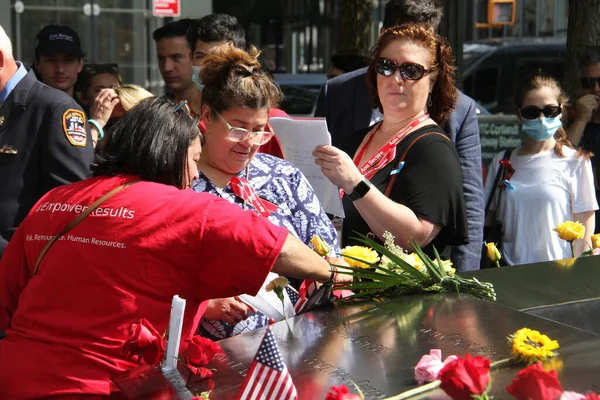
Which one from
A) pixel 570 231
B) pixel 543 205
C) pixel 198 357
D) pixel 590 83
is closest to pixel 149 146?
pixel 198 357

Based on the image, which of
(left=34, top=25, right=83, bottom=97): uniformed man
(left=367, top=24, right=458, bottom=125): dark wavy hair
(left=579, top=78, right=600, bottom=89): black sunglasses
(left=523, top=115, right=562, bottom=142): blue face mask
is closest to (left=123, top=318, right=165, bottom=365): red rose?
(left=367, top=24, right=458, bottom=125): dark wavy hair

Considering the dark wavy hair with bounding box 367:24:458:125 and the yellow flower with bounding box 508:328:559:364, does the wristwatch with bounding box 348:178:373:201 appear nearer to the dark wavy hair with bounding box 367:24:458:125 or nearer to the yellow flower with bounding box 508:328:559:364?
the dark wavy hair with bounding box 367:24:458:125

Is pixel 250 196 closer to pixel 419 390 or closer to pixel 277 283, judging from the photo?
pixel 277 283

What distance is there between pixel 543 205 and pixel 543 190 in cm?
8

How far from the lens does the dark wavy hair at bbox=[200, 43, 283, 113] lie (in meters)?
3.29

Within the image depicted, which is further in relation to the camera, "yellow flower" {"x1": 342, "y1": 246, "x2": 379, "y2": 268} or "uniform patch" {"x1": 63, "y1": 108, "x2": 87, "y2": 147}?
"uniform patch" {"x1": 63, "y1": 108, "x2": 87, "y2": 147}

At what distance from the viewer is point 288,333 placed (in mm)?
2525

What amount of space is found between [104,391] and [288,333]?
1.70 feet

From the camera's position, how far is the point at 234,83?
330 cm

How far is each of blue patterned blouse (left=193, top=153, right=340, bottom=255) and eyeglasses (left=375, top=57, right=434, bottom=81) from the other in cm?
61

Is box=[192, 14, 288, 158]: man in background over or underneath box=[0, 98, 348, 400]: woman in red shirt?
over

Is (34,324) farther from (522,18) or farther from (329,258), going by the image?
(522,18)

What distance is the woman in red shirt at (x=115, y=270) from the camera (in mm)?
2391

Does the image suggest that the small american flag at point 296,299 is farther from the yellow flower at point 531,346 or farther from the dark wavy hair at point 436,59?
the dark wavy hair at point 436,59
